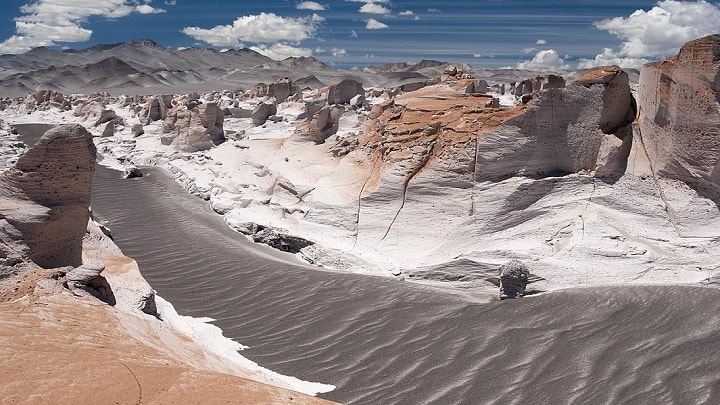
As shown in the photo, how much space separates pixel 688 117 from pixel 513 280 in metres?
2.83

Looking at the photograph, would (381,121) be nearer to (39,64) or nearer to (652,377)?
(652,377)

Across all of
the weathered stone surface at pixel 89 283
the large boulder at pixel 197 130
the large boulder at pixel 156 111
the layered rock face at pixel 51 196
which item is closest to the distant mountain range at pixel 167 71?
the large boulder at pixel 156 111

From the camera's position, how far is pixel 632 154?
732 centimetres

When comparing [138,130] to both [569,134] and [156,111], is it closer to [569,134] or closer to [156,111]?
[156,111]

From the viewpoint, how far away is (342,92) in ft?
86.2

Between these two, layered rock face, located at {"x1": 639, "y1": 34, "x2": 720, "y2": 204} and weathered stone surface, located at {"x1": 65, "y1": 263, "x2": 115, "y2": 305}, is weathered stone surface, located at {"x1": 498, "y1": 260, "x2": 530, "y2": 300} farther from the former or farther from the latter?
weathered stone surface, located at {"x1": 65, "y1": 263, "x2": 115, "y2": 305}

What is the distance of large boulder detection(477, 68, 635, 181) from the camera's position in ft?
24.4

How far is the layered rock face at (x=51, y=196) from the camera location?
537 centimetres

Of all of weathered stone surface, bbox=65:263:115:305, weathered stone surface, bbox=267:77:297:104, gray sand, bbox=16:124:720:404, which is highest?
weathered stone surface, bbox=267:77:297:104

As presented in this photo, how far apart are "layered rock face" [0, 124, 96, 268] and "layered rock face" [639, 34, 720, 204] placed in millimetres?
6394

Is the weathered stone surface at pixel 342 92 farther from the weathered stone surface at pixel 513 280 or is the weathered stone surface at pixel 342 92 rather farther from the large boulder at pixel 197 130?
the weathered stone surface at pixel 513 280

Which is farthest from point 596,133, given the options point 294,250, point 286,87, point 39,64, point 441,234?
point 39,64

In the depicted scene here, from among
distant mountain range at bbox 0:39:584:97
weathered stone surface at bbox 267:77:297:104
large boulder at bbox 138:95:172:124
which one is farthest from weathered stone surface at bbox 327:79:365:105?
distant mountain range at bbox 0:39:584:97

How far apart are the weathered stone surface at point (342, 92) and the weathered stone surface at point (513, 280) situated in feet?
67.4
